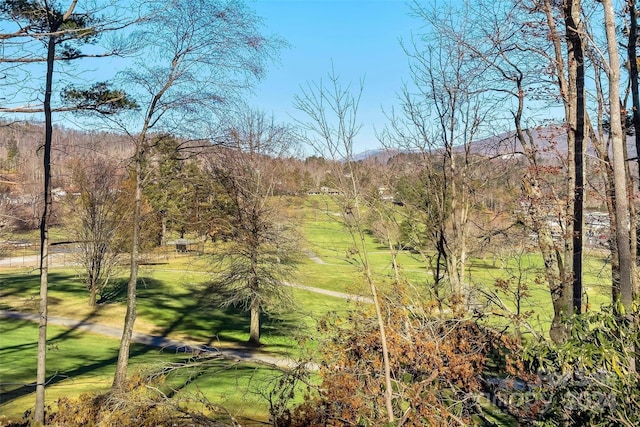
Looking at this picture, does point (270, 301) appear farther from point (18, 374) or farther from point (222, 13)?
point (222, 13)

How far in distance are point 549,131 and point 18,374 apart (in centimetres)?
1573

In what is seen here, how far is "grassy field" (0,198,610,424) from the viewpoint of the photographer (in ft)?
29.8

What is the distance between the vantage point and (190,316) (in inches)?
973

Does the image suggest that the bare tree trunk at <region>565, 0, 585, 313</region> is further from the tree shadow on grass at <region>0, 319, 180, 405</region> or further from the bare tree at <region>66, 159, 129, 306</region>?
the bare tree at <region>66, 159, 129, 306</region>

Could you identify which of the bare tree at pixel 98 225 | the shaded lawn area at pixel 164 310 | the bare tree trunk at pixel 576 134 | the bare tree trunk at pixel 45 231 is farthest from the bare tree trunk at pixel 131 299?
the bare tree at pixel 98 225

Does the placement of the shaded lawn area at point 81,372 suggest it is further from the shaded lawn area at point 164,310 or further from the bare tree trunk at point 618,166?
the bare tree trunk at point 618,166

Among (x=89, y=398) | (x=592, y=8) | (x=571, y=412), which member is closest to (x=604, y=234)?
(x=592, y=8)

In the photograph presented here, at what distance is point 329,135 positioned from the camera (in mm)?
4938

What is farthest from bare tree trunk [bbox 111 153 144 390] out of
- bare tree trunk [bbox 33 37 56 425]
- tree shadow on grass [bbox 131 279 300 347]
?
tree shadow on grass [bbox 131 279 300 347]

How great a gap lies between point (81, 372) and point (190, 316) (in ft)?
33.7

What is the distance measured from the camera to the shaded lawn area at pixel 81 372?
31.6 feet

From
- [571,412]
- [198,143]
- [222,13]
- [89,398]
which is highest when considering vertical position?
[222,13]

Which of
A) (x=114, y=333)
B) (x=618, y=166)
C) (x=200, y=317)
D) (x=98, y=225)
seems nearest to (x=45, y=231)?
(x=618, y=166)

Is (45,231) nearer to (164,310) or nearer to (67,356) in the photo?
(67,356)
